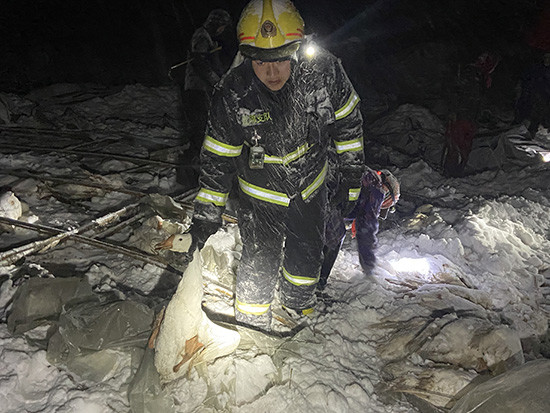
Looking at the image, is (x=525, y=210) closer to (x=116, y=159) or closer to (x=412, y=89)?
(x=116, y=159)

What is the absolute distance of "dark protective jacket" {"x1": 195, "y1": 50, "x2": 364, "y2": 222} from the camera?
2.28 meters

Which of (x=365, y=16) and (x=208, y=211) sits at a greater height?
(x=365, y=16)

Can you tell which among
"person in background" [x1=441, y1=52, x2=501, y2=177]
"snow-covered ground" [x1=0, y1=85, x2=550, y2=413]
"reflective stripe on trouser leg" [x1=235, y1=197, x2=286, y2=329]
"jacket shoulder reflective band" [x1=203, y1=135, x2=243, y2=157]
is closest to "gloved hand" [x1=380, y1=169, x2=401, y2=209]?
"snow-covered ground" [x1=0, y1=85, x2=550, y2=413]

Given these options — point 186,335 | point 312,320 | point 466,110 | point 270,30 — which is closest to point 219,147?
point 270,30

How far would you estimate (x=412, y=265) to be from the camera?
405 centimetres

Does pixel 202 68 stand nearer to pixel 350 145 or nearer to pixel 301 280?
pixel 350 145

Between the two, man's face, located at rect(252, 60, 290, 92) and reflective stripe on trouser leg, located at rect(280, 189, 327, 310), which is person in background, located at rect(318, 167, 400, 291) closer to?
reflective stripe on trouser leg, located at rect(280, 189, 327, 310)

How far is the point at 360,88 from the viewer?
11.9 meters

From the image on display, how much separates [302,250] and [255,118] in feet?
3.75

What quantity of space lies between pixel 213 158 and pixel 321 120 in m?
0.81

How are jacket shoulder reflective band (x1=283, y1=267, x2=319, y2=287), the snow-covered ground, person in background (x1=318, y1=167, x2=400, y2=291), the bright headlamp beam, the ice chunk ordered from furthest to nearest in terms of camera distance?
person in background (x1=318, y1=167, x2=400, y2=291) < jacket shoulder reflective band (x1=283, y1=267, x2=319, y2=287) < the bright headlamp beam < the snow-covered ground < the ice chunk

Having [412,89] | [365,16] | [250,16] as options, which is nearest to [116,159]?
[250,16]

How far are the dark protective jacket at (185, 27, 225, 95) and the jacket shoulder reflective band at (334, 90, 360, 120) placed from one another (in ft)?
9.60

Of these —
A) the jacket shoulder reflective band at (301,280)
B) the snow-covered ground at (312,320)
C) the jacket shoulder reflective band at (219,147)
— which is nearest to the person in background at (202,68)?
the snow-covered ground at (312,320)
